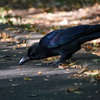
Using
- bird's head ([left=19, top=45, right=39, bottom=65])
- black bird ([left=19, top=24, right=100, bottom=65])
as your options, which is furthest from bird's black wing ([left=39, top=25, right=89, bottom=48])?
bird's head ([left=19, top=45, right=39, bottom=65])

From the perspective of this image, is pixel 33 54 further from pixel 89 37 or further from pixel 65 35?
pixel 89 37

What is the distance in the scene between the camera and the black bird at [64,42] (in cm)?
481

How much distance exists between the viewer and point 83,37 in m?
4.82

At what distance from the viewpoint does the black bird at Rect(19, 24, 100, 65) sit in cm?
481

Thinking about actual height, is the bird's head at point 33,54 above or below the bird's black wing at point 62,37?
below

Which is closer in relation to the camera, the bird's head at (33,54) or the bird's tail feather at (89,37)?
the bird's tail feather at (89,37)

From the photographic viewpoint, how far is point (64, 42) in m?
4.84

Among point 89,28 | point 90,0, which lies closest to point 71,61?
point 89,28

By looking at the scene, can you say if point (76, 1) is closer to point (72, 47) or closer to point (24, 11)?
point (24, 11)

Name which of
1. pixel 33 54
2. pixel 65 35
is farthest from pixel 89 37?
pixel 33 54

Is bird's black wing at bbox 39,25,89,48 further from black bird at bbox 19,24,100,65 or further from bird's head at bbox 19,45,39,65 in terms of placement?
bird's head at bbox 19,45,39,65

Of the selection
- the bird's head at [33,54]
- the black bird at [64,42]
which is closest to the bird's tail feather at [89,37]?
the black bird at [64,42]

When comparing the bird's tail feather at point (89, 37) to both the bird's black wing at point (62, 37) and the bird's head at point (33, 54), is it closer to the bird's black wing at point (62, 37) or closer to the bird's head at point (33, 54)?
the bird's black wing at point (62, 37)

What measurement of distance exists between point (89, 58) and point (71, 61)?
0.33m
